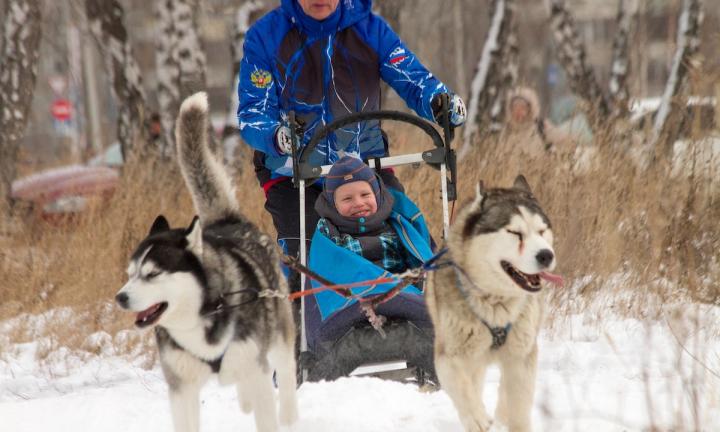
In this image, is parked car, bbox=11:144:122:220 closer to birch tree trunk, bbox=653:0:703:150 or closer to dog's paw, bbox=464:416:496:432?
birch tree trunk, bbox=653:0:703:150

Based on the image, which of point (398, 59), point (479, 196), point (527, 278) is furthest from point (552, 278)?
point (398, 59)

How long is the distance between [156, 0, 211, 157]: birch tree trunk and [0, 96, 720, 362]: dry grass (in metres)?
1.44

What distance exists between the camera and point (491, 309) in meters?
2.49

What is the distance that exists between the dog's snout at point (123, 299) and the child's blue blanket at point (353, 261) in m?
0.96

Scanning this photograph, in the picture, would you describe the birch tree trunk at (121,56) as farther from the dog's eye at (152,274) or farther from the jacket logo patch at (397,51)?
the dog's eye at (152,274)

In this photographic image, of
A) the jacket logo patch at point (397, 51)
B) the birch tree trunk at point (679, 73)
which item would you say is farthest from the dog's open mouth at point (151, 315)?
the birch tree trunk at point (679, 73)

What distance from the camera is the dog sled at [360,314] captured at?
117 inches

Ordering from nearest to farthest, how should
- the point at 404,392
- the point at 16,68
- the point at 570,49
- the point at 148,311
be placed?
the point at 148,311
the point at 404,392
the point at 16,68
the point at 570,49

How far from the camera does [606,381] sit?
336cm

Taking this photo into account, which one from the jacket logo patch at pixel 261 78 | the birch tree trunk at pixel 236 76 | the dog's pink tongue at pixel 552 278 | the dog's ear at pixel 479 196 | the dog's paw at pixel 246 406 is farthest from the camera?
the birch tree trunk at pixel 236 76

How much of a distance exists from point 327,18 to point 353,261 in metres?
1.20

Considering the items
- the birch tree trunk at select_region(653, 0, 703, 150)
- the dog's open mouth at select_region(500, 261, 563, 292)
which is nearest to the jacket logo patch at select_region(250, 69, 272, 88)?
the dog's open mouth at select_region(500, 261, 563, 292)

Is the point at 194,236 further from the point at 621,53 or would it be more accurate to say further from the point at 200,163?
the point at 621,53

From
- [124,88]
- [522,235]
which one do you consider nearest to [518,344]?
[522,235]
